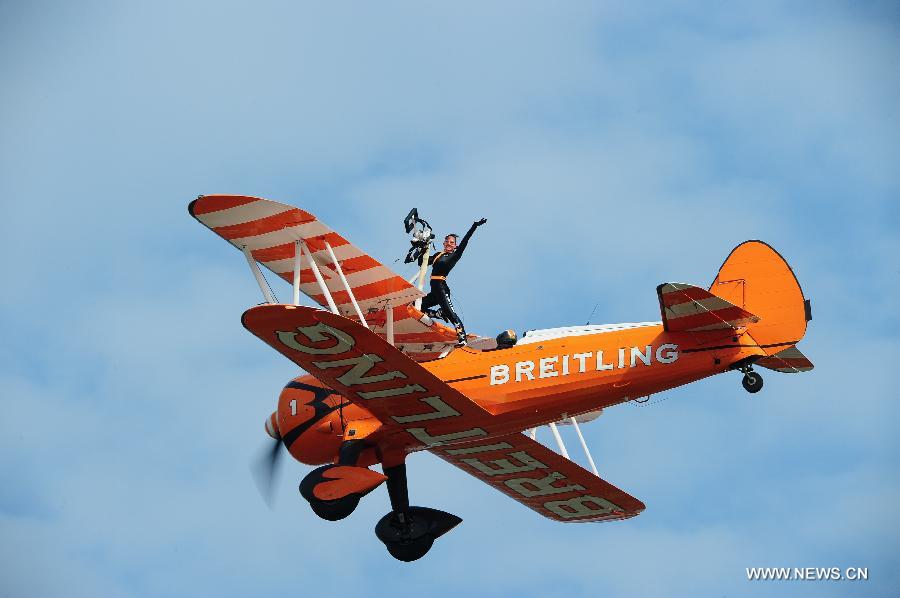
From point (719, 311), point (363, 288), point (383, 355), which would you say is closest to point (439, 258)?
point (363, 288)

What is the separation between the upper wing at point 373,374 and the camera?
60.8 ft

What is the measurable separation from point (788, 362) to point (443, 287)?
4.90 meters

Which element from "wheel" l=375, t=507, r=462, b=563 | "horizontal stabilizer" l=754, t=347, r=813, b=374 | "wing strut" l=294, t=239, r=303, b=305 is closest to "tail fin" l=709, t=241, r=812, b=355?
"horizontal stabilizer" l=754, t=347, r=813, b=374

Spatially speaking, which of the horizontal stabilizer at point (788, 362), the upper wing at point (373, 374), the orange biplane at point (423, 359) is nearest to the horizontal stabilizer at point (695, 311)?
the orange biplane at point (423, 359)

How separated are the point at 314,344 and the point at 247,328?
93 cm

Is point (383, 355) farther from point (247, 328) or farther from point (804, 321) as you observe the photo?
point (804, 321)

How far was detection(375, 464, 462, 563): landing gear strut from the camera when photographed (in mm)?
22266

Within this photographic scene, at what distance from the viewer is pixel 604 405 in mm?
20297

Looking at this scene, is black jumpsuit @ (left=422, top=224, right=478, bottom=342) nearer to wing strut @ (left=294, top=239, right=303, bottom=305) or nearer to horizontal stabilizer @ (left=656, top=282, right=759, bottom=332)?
wing strut @ (left=294, top=239, right=303, bottom=305)

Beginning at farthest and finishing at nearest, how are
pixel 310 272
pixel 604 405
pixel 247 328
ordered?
pixel 310 272 < pixel 604 405 < pixel 247 328

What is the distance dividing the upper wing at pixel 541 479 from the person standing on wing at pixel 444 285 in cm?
213

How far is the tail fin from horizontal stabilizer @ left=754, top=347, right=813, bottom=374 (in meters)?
0.19

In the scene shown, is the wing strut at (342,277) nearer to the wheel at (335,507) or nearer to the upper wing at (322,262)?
the upper wing at (322,262)

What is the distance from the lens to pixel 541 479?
2370 centimetres
